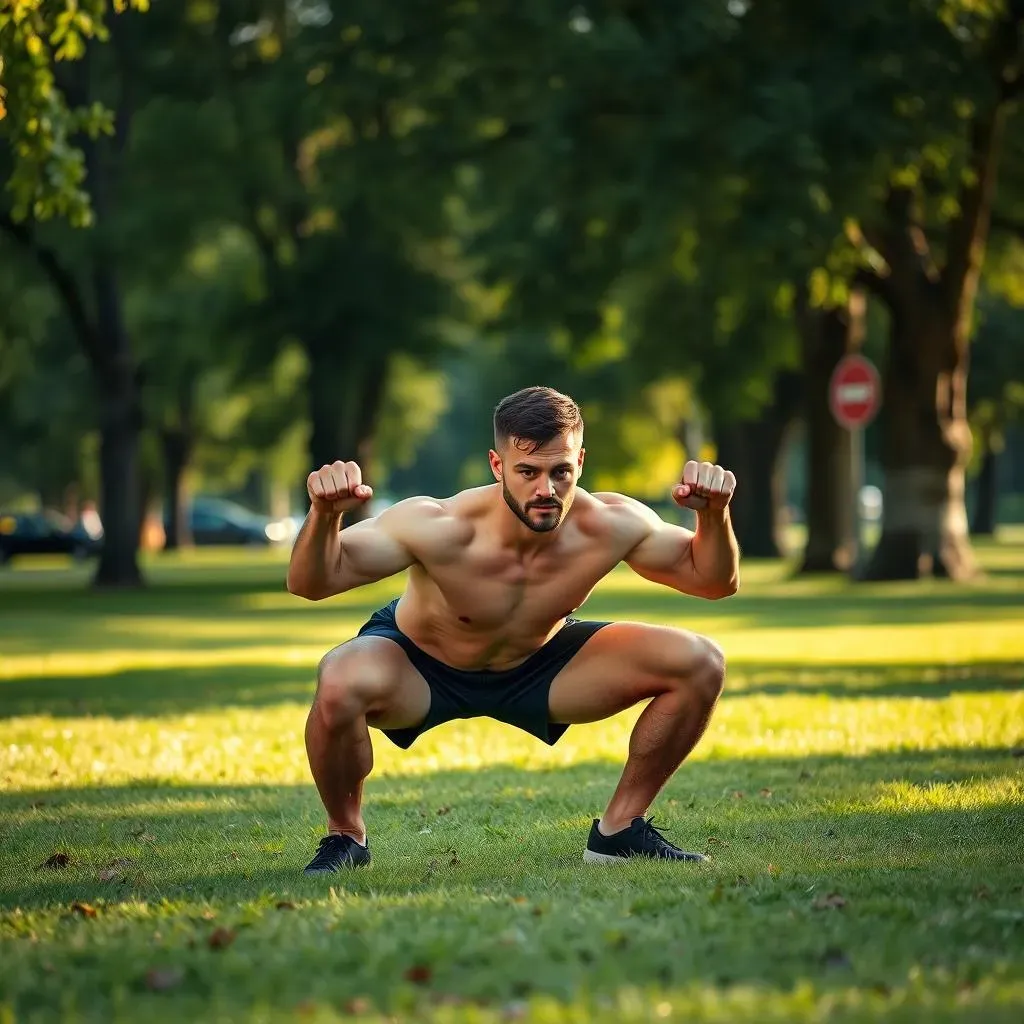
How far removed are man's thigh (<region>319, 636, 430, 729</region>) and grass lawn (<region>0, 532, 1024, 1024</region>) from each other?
547 mm

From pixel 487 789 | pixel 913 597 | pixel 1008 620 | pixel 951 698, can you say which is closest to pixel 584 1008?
pixel 487 789

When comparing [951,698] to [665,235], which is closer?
[951,698]

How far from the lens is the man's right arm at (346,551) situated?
6.70m

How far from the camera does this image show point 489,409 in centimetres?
5884

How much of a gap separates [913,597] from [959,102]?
6795 mm

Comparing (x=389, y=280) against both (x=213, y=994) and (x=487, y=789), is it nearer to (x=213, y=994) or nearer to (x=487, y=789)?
(x=487, y=789)

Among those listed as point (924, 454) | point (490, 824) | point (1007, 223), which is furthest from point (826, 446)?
point (490, 824)

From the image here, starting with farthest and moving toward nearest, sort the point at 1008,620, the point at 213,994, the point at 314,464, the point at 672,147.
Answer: the point at 314,464 → the point at 672,147 → the point at 1008,620 → the point at 213,994

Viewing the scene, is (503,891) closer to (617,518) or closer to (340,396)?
(617,518)

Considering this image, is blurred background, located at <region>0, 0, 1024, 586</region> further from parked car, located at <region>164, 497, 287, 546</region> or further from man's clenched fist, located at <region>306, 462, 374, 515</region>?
parked car, located at <region>164, 497, 287, 546</region>

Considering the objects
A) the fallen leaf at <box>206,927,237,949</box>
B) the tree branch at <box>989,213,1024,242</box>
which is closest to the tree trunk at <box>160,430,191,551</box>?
the tree branch at <box>989,213,1024,242</box>

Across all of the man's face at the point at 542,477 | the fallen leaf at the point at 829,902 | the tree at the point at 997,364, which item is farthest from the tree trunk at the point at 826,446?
the fallen leaf at the point at 829,902

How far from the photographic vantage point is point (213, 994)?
191 inches

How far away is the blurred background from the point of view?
2327 cm
